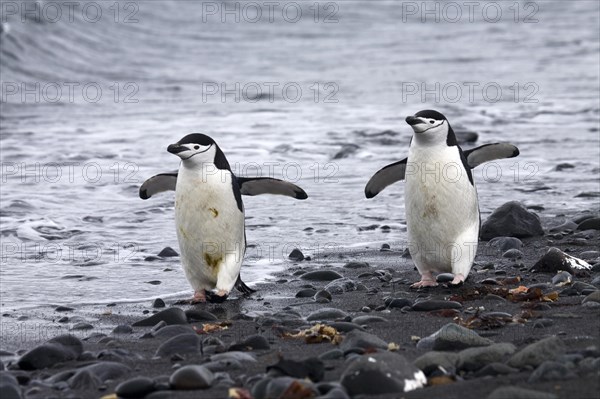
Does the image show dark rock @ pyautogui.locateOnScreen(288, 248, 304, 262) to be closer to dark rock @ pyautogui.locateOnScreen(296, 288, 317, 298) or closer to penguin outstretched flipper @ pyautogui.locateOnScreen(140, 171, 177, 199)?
penguin outstretched flipper @ pyautogui.locateOnScreen(140, 171, 177, 199)

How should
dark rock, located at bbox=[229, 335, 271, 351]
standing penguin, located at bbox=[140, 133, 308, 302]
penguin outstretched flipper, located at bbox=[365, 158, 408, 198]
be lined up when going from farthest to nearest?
penguin outstretched flipper, located at bbox=[365, 158, 408, 198], standing penguin, located at bbox=[140, 133, 308, 302], dark rock, located at bbox=[229, 335, 271, 351]

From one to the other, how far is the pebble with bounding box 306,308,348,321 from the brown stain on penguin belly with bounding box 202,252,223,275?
1.12 metres

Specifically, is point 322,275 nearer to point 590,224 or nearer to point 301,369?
point 590,224

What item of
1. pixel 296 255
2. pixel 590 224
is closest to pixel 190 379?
pixel 296 255

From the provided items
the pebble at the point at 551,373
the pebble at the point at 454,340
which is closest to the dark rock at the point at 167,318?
the pebble at the point at 454,340

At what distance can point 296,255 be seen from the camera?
764 centimetres

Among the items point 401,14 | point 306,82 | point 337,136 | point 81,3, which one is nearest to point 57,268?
point 337,136

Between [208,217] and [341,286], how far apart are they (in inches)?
34.7

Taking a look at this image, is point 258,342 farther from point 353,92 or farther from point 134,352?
point 353,92

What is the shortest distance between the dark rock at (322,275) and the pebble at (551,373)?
294 cm

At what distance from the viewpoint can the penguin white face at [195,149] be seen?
652cm

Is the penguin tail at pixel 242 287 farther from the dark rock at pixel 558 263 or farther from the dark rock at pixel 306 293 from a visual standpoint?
the dark rock at pixel 558 263

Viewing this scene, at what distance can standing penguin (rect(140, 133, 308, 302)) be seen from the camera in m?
6.59

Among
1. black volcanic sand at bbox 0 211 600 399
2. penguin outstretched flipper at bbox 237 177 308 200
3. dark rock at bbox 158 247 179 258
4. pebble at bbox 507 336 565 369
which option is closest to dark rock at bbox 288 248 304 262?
black volcanic sand at bbox 0 211 600 399
